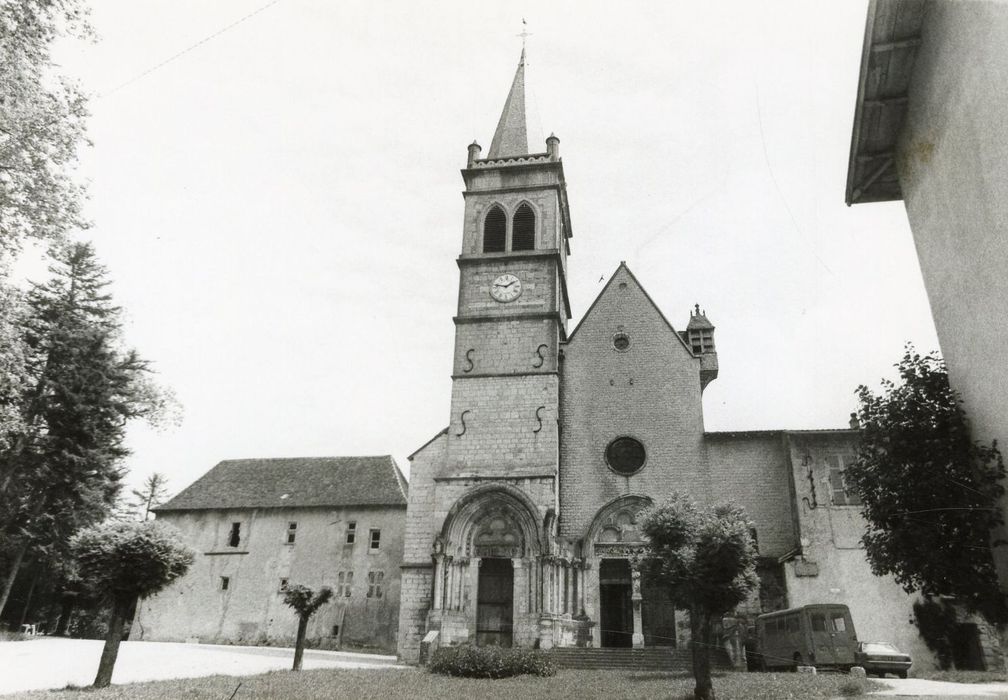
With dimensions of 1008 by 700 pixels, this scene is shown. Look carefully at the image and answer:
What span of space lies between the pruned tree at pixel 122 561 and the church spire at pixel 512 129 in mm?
23206

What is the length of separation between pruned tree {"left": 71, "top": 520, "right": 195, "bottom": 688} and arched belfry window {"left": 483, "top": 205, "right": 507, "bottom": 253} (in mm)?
18853

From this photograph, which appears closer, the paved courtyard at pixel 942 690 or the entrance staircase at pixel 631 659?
the paved courtyard at pixel 942 690

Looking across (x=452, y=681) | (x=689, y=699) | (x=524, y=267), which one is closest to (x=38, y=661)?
(x=452, y=681)

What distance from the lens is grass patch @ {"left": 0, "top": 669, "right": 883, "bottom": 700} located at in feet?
40.4

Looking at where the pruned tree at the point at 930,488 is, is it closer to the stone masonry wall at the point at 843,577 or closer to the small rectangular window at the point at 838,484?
the stone masonry wall at the point at 843,577

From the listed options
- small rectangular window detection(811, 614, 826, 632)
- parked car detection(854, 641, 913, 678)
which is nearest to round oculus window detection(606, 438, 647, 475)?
small rectangular window detection(811, 614, 826, 632)

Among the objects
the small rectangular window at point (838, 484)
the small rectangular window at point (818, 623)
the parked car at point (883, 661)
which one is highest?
the small rectangular window at point (838, 484)

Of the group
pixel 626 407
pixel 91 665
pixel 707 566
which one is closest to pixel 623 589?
pixel 626 407

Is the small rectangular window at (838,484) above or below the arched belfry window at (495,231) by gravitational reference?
below

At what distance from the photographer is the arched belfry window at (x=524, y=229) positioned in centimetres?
2975

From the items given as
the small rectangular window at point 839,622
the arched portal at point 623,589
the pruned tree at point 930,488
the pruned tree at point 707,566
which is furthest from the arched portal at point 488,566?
the pruned tree at point 930,488

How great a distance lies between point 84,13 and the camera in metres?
13.0

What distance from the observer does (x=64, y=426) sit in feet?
92.3

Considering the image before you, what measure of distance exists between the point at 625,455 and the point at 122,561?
1744 centimetres
